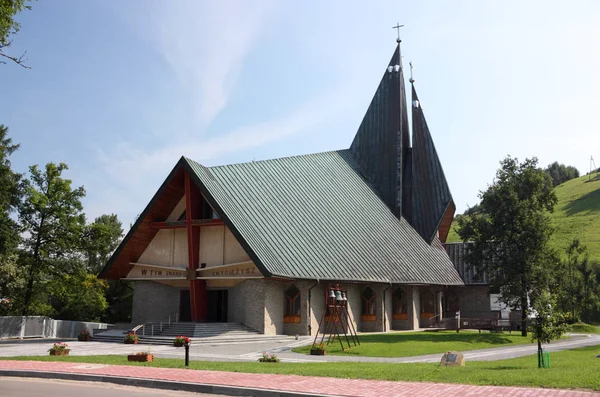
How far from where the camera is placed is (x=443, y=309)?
42969 mm

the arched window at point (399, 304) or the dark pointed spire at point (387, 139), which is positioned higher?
the dark pointed spire at point (387, 139)

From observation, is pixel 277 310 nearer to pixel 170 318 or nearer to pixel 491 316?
pixel 170 318

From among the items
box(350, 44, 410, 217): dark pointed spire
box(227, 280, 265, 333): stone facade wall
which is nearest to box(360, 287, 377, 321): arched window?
box(227, 280, 265, 333): stone facade wall

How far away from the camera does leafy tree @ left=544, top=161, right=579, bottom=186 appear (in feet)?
499

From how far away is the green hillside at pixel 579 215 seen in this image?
88.2 m

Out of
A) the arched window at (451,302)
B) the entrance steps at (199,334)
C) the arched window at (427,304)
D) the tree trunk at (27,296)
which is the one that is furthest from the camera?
the arched window at (451,302)

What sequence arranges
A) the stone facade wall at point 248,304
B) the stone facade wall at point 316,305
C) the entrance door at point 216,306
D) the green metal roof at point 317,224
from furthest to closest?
the entrance door at point 216,306, the stone facade wall at point 316,305, the green metal roof at point 317,224, the stone facade wall at point 248,304

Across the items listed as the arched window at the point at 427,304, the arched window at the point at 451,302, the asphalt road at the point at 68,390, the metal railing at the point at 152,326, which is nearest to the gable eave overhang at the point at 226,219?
the metal railing at the point at 152,326

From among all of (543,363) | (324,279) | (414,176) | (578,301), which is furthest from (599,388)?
(578,301)

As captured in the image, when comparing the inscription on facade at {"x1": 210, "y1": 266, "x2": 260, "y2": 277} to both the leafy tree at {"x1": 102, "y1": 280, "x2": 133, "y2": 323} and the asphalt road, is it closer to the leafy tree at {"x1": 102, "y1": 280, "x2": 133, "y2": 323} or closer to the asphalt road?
the asphalt road

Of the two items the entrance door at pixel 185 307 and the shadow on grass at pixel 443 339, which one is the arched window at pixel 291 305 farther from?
the entrance door at pixel 185 307

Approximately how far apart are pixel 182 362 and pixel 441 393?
9226 mm

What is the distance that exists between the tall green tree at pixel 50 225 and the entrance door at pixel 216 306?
1009 centimetres

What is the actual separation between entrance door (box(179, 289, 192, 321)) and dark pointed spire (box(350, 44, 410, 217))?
1753cm
